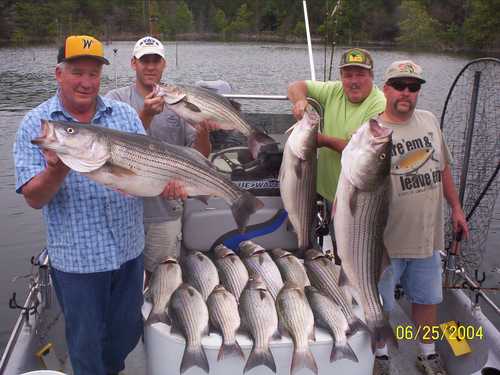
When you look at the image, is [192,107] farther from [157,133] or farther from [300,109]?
[300,109]

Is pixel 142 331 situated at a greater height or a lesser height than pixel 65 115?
lesser

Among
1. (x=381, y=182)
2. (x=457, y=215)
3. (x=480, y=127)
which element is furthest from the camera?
(x=480, y=127)

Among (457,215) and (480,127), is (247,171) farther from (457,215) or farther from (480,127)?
(480,127)

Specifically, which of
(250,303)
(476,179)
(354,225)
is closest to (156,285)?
(250,303)

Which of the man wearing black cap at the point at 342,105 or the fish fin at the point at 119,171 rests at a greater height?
the man wearing black cap at the point at 342,105

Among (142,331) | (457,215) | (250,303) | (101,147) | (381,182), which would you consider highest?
(101,147)

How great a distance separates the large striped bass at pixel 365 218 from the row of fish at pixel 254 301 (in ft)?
0.51

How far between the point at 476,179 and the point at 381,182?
80.8 inches

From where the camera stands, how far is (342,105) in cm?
401

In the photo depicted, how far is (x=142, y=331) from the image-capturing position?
3.47 meters

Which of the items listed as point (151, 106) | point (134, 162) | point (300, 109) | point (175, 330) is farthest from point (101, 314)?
point (300, 109)

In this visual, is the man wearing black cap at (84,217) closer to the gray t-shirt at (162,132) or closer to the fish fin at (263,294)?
the gray t-shirt at (162,132)

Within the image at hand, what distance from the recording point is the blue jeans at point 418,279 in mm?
3685

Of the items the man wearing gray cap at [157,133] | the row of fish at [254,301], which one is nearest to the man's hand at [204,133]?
the man wearing gray cap at [157,133]
